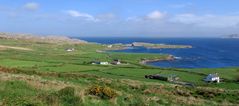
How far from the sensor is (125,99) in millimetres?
19094

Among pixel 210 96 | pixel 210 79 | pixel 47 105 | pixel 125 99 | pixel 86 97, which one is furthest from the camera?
pixel 210 79

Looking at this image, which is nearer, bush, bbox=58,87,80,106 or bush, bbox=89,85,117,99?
bush, bbox=58,87,80,106

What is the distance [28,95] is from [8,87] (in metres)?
2.00

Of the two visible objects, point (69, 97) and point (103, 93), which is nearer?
point (69, 97)

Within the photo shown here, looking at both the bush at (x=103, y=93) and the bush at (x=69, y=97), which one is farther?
the bush at (x=103, y=93)

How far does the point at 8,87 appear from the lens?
60.9ft

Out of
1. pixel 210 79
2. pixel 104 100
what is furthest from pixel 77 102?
pixel 210 79

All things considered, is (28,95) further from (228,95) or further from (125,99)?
(228,95)

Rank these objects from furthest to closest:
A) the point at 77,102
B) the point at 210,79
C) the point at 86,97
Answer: the point at 210,79 < the point at 86,97 < the point at 77,102

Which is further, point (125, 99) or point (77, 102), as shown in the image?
point (125, 99)

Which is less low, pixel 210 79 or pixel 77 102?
pixel 77 102

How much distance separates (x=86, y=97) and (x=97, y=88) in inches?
61.1

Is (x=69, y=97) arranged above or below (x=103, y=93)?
above

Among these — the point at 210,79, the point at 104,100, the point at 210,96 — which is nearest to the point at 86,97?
the point at 104,100
